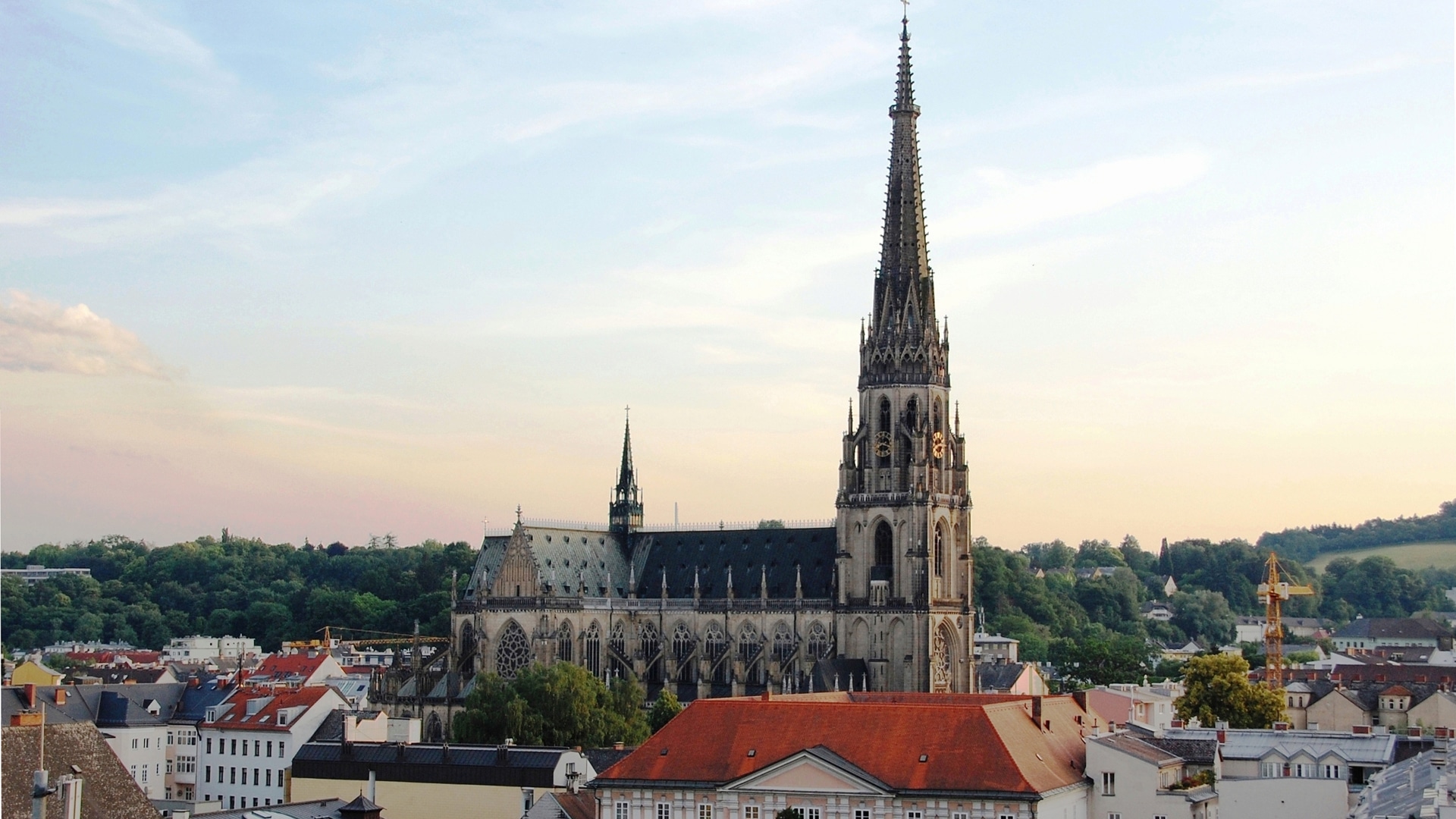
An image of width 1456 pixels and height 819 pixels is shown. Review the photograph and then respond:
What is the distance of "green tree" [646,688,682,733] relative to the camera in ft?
433

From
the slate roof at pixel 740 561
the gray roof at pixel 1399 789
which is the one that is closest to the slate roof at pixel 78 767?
the gray roof at pixel 1399 789

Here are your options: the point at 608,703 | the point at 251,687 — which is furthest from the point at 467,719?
the point at 251,687

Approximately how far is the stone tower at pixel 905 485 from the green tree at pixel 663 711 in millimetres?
14848

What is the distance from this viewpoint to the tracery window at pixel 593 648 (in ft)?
510

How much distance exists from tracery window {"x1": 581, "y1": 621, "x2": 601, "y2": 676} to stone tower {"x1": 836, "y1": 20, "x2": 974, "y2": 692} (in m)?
22.6

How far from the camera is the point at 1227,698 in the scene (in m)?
131

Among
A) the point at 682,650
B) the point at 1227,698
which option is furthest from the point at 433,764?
the point at 1227,698

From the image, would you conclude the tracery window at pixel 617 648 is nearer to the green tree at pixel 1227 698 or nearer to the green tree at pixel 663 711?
the green tree at pixel 663 711

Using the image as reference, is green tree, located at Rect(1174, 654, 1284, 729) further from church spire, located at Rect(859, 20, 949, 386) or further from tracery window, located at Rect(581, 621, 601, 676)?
tracery window, located at Rect(581, 621, 601, 676)

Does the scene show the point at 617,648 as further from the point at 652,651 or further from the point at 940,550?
the point at 940,550

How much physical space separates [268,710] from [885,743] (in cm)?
5360

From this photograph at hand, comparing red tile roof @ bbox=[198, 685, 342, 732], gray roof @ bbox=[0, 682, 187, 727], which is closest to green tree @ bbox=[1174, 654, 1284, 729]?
red tile roof @ bbox=[198, 685, 342, 732]

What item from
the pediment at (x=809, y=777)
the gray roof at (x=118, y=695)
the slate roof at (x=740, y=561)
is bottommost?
the pediment at (x=809, y=777)

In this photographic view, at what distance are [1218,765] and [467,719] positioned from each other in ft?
174
